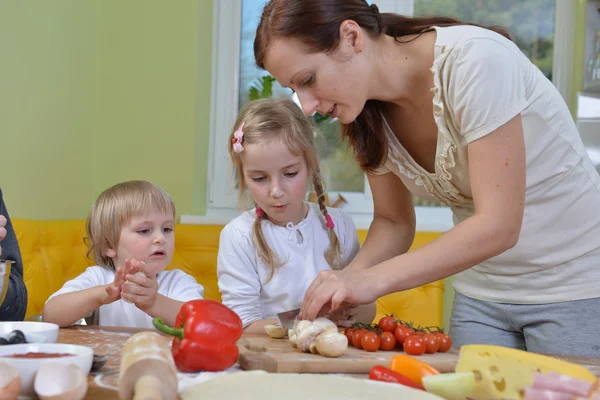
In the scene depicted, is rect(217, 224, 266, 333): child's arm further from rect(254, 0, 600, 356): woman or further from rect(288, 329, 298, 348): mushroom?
rect(288, 329, 298, 348): mushroom

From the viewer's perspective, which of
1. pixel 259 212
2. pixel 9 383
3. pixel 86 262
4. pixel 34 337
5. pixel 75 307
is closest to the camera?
pixel 9 383

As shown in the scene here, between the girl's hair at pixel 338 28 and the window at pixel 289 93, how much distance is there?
1787 millimetres

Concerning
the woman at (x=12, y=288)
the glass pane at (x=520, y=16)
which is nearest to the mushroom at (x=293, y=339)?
the woman at (x=12, y=288)

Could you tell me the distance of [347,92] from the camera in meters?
1.49

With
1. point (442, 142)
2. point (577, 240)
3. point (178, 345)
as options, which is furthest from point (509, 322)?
point (178, 345)

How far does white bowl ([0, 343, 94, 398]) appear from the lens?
0.89m

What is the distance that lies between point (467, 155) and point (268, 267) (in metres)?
0.74

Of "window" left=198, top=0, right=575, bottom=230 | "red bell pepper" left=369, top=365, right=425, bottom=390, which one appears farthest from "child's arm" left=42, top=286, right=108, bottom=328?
"window" left=198, top=0, right=575, bottom=230

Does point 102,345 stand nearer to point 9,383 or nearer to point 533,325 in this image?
point 9,383

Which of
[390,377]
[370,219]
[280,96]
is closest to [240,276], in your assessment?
[390,377]

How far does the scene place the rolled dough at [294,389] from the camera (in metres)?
0.86

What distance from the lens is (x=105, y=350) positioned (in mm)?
1285

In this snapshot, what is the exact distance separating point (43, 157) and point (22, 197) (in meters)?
0.23

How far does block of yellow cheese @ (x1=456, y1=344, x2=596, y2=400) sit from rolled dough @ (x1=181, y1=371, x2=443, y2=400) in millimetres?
151
